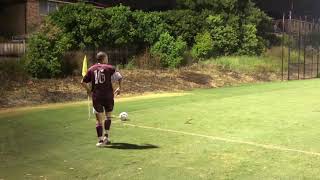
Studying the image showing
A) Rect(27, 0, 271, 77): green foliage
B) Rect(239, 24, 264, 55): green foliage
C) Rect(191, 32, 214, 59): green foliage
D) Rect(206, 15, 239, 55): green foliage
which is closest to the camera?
Rect(27, 0, 271, 77): green foliage

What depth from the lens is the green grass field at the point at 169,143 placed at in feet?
29.5

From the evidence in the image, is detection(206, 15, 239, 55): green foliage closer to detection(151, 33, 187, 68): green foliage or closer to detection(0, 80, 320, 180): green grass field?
detection(151, 33, 187, 68): green foliage

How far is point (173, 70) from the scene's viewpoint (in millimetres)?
31375

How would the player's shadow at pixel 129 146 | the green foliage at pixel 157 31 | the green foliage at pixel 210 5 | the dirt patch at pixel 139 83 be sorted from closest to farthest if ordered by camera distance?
the player's shadow at pixel 129 146 < the dirt patch at pixel 139 83 < the green foliage at pixel 157 31 < the green foliage at pixel 210 5

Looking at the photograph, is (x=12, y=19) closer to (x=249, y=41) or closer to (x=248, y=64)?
(x=248, y=64)

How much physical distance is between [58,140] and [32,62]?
12005 millimetres

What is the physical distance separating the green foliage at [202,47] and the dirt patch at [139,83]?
184cm

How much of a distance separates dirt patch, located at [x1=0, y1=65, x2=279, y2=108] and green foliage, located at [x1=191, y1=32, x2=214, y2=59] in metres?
1.84

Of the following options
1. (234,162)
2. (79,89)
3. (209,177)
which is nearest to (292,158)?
(234,162)

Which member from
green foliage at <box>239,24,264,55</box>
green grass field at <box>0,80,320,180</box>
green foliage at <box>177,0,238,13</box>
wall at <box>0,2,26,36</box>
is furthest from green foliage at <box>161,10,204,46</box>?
green grass field at <box>0,80,320,180</box>

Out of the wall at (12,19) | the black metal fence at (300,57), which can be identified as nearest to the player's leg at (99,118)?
the wall at (12,19)

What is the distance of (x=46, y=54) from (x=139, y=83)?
15.4 feet

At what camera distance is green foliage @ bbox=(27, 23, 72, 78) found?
2332cm

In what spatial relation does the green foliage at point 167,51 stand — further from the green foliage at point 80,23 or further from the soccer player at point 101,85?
the soccer player at point 101,85
